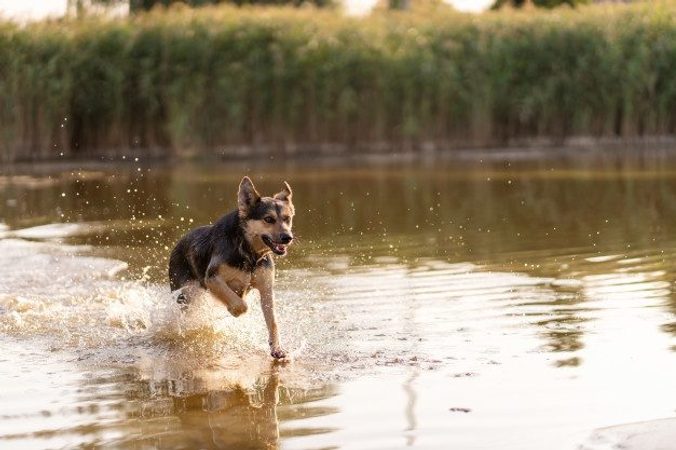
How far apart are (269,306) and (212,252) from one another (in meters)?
0.65

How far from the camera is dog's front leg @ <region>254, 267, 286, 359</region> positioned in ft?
24.9

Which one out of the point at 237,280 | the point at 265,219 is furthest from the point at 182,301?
the point at 265,219

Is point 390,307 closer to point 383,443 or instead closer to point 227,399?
point 227,399

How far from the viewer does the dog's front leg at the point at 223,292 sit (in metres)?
7.90

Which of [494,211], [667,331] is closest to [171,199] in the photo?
[494,211]

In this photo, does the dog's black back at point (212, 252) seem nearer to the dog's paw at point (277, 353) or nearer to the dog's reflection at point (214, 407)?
the dog's paw at point (277, 353)

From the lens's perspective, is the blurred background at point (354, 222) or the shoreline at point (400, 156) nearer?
the blurred background at point (354, 222)

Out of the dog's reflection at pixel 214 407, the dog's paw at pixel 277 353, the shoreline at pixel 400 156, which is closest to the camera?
the dog's reflection at pixel 214 407

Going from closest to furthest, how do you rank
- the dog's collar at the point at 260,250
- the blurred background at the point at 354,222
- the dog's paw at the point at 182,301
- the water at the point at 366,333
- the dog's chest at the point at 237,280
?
the water at the point at 366,333
the blurred background at the point at 354,222
the dog's collar at the point at 260,250
the dog's chest at the point at 237,280
the dog's paw at the point at 182,301

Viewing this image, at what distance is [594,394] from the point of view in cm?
625

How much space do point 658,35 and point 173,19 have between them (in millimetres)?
10503

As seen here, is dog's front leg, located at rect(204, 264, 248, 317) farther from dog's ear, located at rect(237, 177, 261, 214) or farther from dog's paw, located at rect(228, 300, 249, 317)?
dog's ear, located at rect(237, 177, 261, 214)

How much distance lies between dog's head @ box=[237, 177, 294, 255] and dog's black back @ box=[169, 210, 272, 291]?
3.4 inches

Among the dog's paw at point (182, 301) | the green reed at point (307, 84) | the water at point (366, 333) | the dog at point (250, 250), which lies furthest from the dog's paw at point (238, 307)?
the green reed at point (307, 84)
